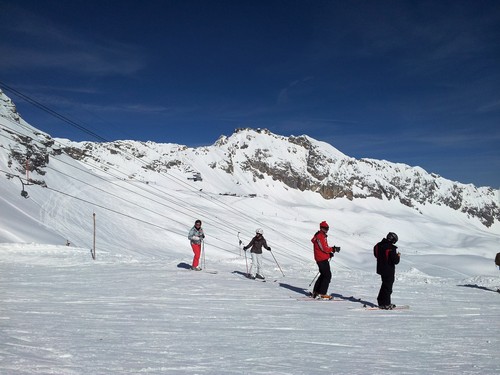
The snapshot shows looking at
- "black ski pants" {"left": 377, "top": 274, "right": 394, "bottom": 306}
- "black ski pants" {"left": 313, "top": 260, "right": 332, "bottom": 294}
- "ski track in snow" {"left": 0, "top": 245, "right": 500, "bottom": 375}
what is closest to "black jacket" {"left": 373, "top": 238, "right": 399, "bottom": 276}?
"black ski pants" {"left": 377, "top": 274, "right": 394, "bottom": 306}

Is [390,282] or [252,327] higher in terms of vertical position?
[390,282]

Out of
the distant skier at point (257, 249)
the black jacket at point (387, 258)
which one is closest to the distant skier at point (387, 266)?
the black jacket at point (387, 258)

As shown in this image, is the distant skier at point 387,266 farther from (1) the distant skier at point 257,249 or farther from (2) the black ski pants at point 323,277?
(1) the distant skier at point 257,249

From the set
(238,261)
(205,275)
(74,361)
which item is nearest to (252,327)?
(74,361)

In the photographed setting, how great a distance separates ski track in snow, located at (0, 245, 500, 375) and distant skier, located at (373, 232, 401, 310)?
18.9 inches

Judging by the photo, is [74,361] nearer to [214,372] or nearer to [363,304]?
[214,372]

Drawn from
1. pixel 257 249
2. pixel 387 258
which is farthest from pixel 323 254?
pixel 257 249

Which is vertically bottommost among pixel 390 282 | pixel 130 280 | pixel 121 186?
pixel 130 280

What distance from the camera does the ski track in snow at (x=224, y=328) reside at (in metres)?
5.58

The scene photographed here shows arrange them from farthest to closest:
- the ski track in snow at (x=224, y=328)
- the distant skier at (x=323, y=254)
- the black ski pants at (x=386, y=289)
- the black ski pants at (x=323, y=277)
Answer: the black ski pants at (x=323, y=277) < the distant skier at (x=323, y=254) < the black ski pants at (x=386, y=289) < the ski track in snow at (x=224, y=328)

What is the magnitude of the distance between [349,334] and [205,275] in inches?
369

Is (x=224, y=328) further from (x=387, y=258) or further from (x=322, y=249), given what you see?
(x=387, y=258)

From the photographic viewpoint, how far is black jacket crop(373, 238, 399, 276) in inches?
427

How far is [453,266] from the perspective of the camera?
2670 inches
